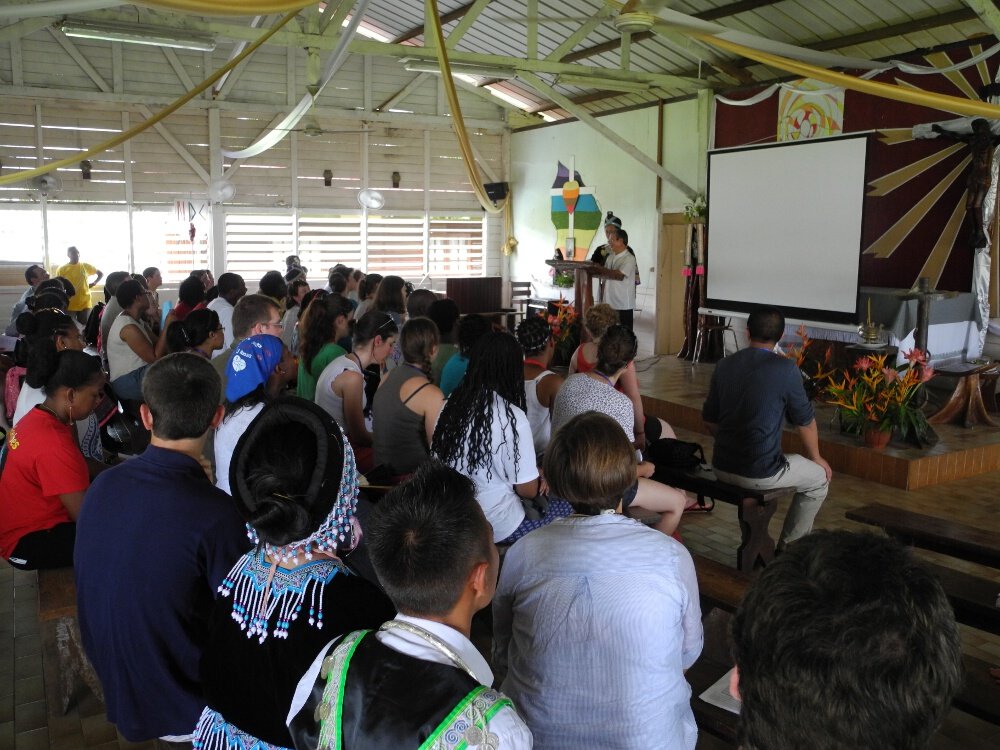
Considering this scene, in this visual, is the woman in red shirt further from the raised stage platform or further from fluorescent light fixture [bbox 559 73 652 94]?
fluorescent light fixture [bbox 559 73 652 94]

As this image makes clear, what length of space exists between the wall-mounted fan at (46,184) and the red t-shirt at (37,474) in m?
9.81

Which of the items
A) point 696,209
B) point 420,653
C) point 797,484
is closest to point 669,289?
point 696,209

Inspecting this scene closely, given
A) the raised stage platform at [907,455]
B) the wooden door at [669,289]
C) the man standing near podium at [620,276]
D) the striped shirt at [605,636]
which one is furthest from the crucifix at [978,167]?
the striped shirt at [605,636]

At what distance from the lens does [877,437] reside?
18.3 ft

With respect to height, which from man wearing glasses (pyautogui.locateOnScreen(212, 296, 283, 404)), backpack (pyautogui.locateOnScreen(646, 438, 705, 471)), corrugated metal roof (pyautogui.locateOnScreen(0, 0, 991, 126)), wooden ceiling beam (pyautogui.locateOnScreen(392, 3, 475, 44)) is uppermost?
wooden ceiling beam (pyautogui.locateOnScreen(392, 3, 475, 44))

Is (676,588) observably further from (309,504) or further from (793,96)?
(793,96)

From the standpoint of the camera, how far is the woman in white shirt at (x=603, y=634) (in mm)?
1692

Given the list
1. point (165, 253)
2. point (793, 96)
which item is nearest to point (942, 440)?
point (793, 96)

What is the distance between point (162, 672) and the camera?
193cm

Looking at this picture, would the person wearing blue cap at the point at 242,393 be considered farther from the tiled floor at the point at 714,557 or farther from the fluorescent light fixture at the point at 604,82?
the fluorescent light fixture at the point at 604,82

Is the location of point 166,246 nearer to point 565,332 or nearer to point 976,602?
point 565,332

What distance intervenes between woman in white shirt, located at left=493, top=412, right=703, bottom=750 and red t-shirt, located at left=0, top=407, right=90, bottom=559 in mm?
1730

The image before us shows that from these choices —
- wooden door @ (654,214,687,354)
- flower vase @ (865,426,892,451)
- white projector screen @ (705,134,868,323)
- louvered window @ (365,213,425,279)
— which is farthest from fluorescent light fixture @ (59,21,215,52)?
flower vase @ (865,426,892,451)

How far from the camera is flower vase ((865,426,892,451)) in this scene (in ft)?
18.2
